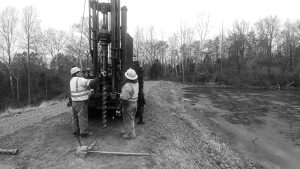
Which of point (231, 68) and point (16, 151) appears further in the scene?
point (231, 68)

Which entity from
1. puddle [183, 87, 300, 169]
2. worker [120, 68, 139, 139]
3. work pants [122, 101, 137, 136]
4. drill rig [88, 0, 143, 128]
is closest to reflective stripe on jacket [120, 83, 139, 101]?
worker [120, 68, 139, 139]

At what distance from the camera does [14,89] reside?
4153cm

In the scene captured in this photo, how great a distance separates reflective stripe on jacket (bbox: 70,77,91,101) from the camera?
6855 mm

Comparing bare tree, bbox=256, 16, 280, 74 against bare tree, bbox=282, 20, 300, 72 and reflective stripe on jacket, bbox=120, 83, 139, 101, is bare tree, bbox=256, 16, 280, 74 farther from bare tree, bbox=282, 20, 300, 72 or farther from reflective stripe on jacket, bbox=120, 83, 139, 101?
reflective stripe on jacket, bbox=120, 83, 139, 101

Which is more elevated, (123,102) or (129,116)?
(123,102)

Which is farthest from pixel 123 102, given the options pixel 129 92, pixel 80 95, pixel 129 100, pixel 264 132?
pixel 264 132

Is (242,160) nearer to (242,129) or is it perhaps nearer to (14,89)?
(242,129)

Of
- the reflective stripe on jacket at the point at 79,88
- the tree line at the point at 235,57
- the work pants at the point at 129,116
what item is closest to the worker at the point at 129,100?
the work pants at the point at 129,116

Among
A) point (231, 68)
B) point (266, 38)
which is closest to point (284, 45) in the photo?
point (266, 38)

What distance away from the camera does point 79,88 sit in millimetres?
6895

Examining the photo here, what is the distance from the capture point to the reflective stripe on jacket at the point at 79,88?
6855 millimetres

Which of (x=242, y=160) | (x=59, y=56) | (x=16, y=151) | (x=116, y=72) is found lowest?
(x=242, y=160)

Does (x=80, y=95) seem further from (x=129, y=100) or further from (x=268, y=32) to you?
(x=268, y=32)

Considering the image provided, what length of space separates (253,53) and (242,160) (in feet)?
190
